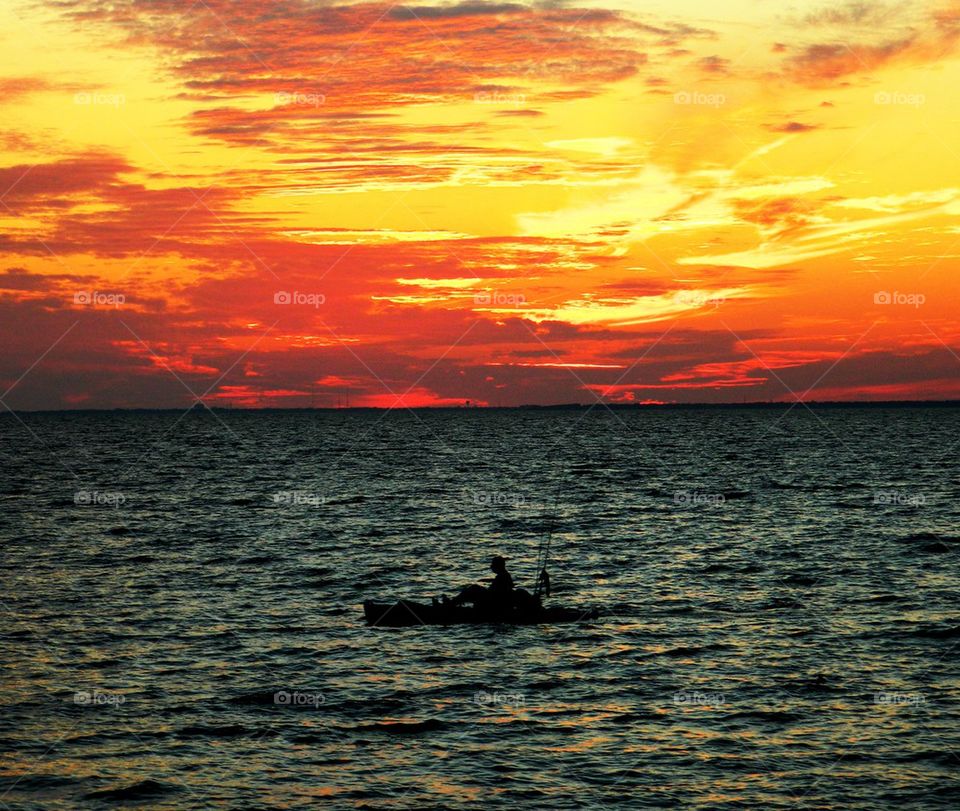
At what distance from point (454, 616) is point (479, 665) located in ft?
14.0

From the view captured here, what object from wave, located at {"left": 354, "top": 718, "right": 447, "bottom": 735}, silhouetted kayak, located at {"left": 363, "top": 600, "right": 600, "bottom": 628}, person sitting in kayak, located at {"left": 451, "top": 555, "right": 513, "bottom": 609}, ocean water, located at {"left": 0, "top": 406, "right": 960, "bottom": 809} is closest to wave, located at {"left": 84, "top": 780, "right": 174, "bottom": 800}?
ocean water, located at {"left": 0, "top": 406, "right": 960, "bottom": 809}

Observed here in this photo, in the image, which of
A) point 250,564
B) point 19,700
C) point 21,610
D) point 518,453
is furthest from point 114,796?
point 518,453

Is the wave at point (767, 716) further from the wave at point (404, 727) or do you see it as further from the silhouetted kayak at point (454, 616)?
the silhouetted kayak at point (454, 616)

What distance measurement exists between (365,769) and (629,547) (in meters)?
30.3

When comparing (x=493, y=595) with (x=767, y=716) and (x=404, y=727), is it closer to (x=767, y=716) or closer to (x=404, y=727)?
(x=404, y=727)

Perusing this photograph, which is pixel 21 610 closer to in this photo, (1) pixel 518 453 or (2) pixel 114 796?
(2) pixel 114 796

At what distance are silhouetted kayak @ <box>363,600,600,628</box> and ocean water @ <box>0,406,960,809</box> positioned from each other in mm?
361

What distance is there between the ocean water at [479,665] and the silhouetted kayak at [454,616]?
14.2 inches

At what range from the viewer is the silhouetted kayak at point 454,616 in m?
32.3

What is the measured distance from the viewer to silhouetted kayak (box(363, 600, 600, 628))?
32344mm

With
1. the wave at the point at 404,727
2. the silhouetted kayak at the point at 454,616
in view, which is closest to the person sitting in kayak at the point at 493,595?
the silhouetted kayak at the point at 454,616

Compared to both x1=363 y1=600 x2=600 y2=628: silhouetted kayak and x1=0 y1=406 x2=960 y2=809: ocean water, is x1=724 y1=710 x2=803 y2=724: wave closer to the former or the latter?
x1=0 y1=406 x2=960 y2=809: ocean water

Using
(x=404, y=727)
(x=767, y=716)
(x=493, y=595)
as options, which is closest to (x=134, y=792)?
(x=404, y=727)

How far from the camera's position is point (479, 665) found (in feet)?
93.1
